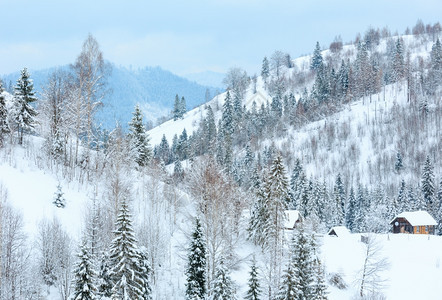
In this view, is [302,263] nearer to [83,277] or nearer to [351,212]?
[83,277]

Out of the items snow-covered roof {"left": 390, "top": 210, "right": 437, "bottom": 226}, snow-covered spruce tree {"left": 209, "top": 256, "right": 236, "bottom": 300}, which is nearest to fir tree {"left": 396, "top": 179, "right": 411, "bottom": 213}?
snow-covered roof {"left": 390, "top": 210, "right": 437, "bottom": 226}

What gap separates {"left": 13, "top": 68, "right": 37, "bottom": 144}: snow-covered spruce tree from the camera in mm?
34812

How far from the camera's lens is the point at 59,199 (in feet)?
94.1

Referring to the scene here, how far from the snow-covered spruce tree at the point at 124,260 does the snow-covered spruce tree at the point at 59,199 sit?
6.73m

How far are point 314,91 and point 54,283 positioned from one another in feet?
376

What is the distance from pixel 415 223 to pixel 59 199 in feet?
186

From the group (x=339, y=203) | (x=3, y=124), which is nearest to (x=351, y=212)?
(x=339, y=203)

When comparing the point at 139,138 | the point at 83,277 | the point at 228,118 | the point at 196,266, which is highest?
the point at 228,118

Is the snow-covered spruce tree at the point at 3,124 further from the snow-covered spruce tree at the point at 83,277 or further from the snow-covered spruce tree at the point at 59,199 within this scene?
the snow-covered spruce tree at the point at 83,277

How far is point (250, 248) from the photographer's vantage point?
47.2m

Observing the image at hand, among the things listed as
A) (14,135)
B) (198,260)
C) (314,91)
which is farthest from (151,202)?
(314,91)

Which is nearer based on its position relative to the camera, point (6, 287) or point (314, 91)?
point (6, 287)

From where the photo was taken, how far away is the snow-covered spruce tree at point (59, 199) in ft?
93.6

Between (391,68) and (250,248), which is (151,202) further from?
(391,68)
